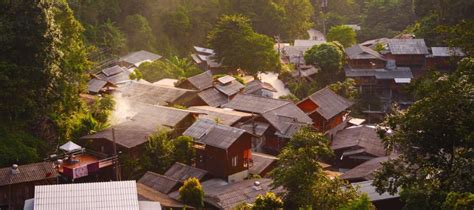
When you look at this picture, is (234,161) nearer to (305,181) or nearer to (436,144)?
(305,181)

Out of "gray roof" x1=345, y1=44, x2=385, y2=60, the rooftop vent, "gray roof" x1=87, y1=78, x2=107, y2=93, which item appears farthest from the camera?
"gray roof" x1=345, y1=44, x2=385, y2=60

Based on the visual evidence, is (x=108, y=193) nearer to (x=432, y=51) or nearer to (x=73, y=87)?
(x=73, y=87)

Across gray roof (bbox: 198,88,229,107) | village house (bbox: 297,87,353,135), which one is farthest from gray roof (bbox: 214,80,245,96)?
village house (bbox: 297,87,353,135)

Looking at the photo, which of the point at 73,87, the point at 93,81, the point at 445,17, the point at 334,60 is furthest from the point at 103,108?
the point at 445,17

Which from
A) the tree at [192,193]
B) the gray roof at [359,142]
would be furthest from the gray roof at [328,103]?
the tree at [192,193]

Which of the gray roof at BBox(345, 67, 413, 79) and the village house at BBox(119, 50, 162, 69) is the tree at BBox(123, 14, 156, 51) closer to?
the village house at BBox(119, 50, 162, 69)
